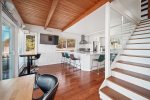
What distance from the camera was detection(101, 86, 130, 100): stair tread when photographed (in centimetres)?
190

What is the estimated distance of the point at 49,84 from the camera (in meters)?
1.27

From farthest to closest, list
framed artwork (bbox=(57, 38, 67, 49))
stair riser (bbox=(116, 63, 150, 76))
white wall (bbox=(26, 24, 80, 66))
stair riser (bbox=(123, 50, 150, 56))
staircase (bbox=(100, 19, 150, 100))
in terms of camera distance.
Answer: 1. framed artwork (bbox=(57, 38, 67, 49))
2. white wall (bbox=(26, 24, 80, 66))
3. stair riser (bbox=(123, 50, 150, 56))
4. stair riser (bbox=(116, 63, 150, 76))
5. staircase (bbox=(100, 19, 150, 100))

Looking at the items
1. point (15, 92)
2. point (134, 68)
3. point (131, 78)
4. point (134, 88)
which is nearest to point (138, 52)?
point (134, 68)

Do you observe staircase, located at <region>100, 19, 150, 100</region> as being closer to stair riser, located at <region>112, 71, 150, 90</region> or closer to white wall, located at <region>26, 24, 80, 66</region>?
stair riser, located at <region>112, 71, 150, 90</region>

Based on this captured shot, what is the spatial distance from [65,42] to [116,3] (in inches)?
197

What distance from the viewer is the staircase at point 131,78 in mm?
1847

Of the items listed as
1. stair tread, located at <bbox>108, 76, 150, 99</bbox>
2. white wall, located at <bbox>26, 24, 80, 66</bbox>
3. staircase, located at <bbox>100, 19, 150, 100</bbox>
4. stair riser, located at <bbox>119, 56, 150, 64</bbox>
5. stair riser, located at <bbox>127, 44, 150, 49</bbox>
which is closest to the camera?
stair tread, located at <bbox>108, 76, 150, 99</bbox>

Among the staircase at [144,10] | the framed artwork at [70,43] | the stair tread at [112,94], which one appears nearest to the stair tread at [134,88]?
the stair tread at [112,94]

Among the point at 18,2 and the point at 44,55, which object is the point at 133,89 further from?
the point at 44,55

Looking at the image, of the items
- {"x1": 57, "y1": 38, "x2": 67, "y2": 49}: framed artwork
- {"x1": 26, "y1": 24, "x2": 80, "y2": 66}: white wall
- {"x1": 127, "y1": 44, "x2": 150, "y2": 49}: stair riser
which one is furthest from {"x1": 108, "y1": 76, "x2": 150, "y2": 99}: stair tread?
{"x1": 57, "y1": 38, "x2": 67, "y2": 49}: framed artwork

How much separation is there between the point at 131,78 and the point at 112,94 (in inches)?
22.6

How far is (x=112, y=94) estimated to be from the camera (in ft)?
6.71

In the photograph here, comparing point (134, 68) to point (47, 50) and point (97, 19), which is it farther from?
point (47, 50)

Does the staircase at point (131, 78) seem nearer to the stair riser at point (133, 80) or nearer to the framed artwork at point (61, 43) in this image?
the stair riser at point (133, 80)
